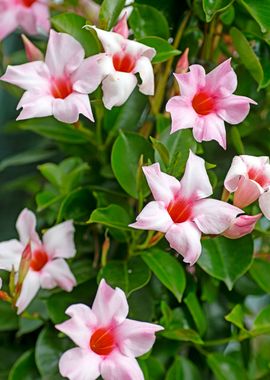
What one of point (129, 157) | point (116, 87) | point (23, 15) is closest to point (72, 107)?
point (116, 87)

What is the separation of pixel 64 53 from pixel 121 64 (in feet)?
0.17

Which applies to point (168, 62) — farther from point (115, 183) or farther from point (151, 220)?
point (151, 220)

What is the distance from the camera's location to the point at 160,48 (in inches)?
25.8

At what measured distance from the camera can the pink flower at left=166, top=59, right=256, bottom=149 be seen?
1.89ft

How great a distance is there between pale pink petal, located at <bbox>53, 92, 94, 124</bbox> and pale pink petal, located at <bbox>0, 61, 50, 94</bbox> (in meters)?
0.03

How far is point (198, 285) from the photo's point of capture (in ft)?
2.57

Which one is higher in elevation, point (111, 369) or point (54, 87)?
point (54, 87)

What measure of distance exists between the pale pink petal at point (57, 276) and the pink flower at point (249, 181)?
0.65 feet

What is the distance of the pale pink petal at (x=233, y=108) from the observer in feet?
1.94

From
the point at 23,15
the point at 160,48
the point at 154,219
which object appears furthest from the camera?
the point at 23,15

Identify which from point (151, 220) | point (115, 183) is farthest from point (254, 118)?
point (151, 220)

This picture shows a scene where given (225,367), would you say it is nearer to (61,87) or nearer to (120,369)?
(120,369)

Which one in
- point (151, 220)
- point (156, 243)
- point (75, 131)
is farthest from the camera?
point (75, 131)

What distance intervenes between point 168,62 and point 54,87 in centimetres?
18
